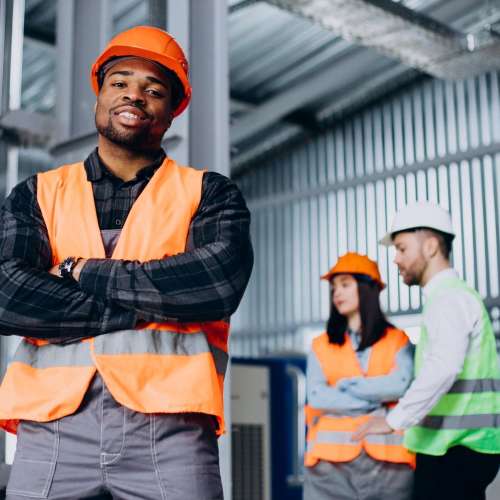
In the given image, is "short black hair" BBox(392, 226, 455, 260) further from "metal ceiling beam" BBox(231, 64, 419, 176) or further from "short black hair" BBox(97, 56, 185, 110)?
"metal ceiling beam" BBox(231, 64, 419, 176)

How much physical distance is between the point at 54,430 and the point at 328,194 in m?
11.1

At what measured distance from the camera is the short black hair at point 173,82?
7.55 feet

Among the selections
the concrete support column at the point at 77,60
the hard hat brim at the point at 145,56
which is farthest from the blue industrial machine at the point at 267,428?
the hard hat brim at the point at 145,56

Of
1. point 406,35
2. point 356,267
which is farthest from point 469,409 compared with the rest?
point 406,35

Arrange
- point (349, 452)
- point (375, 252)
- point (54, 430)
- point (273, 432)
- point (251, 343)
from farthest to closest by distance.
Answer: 1. point (251, 343)
2. point (375, 252)
3. point (273, 432)
4. point (349, 452)
5. point (54, 430)

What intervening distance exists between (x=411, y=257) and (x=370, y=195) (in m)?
8.67

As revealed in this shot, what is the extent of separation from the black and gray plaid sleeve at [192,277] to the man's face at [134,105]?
0.84 ft

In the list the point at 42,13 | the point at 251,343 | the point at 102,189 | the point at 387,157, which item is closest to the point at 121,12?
the point at 42,13

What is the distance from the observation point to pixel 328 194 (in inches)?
506

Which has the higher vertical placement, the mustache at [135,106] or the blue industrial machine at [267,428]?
the mustache at [135,106]

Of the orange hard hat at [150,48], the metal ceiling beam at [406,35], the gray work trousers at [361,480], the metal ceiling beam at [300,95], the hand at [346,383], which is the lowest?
the gray work trousers at [361,480]

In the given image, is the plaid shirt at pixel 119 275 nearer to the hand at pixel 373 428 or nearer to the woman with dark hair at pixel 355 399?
the hand at pixel 373 428

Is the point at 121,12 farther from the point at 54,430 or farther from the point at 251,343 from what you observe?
the point at 54,430

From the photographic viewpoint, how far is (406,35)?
30.5 ft
